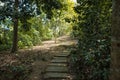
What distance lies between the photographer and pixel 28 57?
821cm

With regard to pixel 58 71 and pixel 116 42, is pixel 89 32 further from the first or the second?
pixel 116 42

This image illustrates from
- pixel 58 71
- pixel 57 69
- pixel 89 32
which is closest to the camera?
pixel 58 71

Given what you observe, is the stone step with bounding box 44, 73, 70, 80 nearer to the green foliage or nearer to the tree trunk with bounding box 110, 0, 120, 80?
the green foliage

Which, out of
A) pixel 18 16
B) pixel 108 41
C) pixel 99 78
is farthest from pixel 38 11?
pixel 99 78

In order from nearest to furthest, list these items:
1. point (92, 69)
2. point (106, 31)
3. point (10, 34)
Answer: point (92, 69)
point (106, 31)
point (10, 34)

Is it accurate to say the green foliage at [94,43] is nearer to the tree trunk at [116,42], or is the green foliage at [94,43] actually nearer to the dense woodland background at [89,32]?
the dense woodland background at [89,32]

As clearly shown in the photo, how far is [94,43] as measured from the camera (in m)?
6.56

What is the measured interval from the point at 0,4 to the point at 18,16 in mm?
1471

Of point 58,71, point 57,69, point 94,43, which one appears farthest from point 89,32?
point 58,71

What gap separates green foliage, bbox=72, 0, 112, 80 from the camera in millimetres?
5332

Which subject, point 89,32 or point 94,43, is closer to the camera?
point 94,43

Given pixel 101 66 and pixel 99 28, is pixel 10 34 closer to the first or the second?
pixel 99 28

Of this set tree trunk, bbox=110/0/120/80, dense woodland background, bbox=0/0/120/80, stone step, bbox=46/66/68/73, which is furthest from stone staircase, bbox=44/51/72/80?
tree trunk, bbox=110/0/120/80

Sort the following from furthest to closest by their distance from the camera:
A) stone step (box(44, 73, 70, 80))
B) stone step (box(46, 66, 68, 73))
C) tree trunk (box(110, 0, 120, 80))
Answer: stone step (box(46, 66, 68, 73)), stone step (box(44, 73, 70, 80)), tree trunk (box(110, 0, 120, 80))
